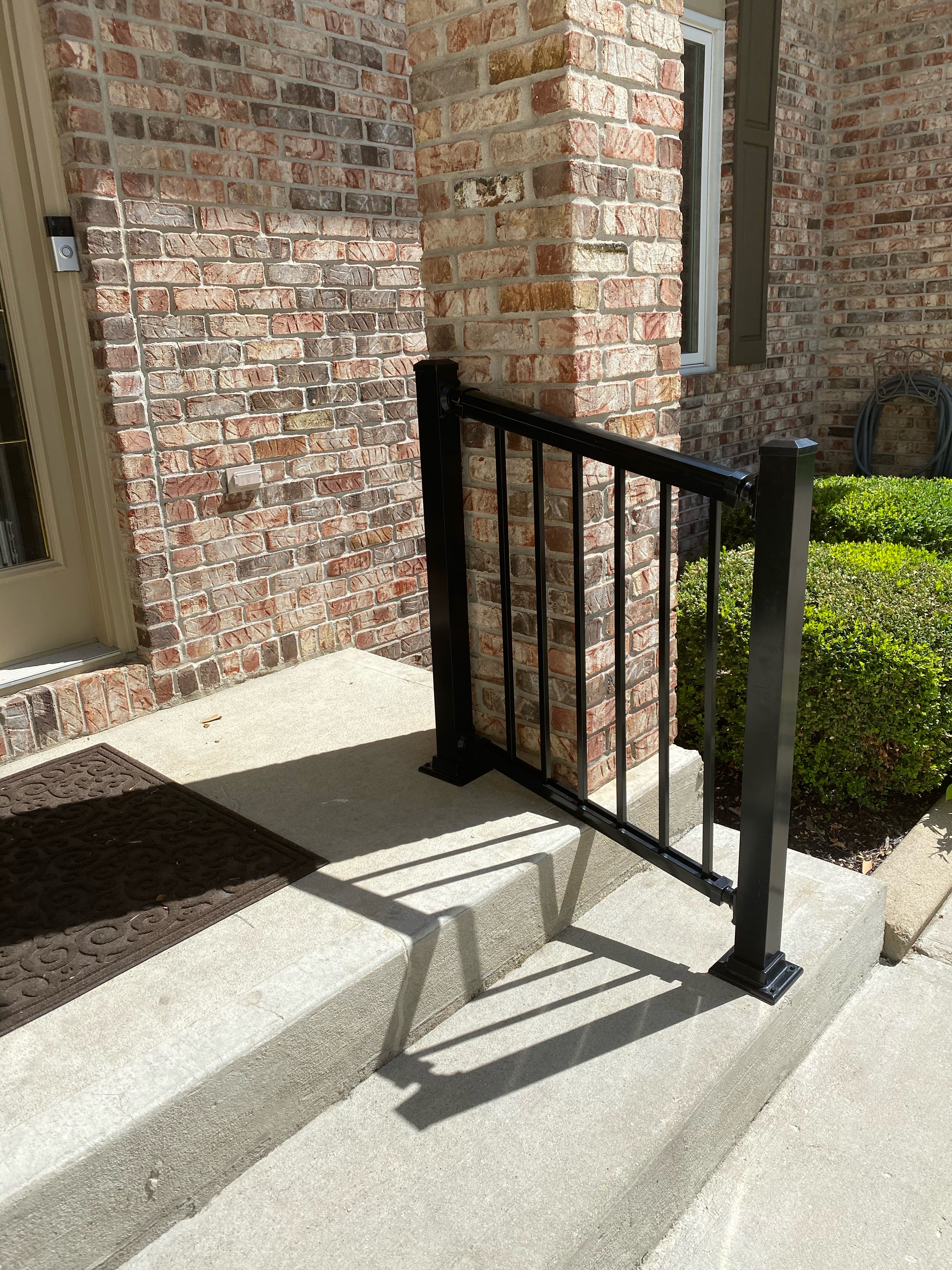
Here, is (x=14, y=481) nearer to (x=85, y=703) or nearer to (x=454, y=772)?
(x=85, y=703)

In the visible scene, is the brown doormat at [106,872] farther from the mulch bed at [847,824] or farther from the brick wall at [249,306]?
the mulch bed at [847,824]

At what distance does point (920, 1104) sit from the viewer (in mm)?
1725

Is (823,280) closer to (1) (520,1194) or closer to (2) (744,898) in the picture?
(2) (744,898)

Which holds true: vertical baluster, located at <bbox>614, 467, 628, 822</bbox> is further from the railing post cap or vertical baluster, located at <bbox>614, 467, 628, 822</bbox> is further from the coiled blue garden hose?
the coiled blue garden hose

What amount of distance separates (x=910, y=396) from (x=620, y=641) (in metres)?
4.44

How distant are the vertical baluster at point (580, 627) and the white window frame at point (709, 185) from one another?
3.00 meters

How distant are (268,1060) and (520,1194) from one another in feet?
1.36

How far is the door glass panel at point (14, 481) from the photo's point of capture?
2416mm

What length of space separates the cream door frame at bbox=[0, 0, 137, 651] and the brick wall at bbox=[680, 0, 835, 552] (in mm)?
2925

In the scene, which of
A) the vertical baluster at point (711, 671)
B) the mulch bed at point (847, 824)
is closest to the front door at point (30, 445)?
the vertical baluster at point (711, 671)

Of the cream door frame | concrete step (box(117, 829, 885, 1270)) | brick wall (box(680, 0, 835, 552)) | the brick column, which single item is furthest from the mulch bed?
brick wall (box(680, 0, 835, 552))

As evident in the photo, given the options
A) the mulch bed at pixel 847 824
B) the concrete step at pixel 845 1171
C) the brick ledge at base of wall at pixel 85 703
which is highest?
the brick ledge at base of wall at pixel 85 703

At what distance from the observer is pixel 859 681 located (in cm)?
278

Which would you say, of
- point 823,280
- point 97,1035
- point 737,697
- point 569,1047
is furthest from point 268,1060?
point 823,280
